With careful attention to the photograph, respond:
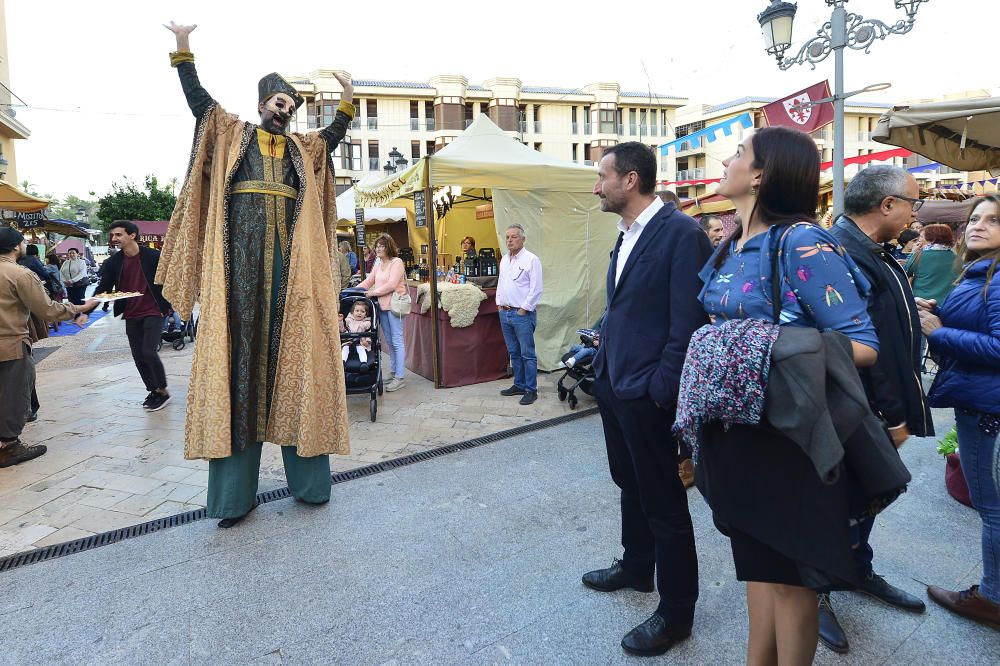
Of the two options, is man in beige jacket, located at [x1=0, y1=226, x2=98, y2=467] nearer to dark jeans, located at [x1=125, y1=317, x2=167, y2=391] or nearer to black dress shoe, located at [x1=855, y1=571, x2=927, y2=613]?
dark jeans, located at [x1=125, y1=317, x2=167, y2=391]

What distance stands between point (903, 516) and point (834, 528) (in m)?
2.26

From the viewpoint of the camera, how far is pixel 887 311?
6.00ft

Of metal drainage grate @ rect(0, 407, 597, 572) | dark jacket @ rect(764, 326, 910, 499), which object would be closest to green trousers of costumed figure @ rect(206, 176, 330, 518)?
metal drainage grate @ rect(0, 407, 597, 572)

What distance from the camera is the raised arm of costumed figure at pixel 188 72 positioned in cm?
282

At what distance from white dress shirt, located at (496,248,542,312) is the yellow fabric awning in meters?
7.41

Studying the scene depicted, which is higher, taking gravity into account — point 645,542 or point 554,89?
point 554,89

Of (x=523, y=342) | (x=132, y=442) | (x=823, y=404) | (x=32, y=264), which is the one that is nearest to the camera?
(x=823, y=404)

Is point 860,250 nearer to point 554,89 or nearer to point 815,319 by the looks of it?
point 815,319

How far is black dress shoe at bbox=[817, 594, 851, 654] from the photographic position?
201cm

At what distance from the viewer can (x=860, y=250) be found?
1.90 m

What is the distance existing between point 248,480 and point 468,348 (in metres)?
3.64

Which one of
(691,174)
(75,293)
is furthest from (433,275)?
(691,174)

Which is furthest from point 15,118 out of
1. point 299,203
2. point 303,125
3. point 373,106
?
point 299,203

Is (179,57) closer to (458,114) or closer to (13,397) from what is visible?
(13,397)
